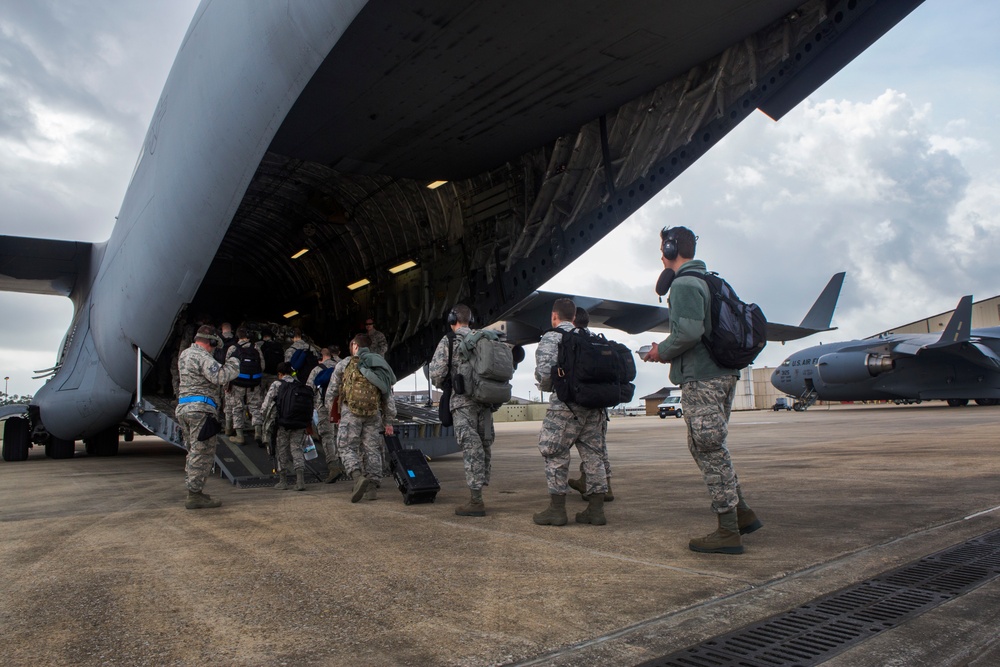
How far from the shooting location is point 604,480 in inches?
173

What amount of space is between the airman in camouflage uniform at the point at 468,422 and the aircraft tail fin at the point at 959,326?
20.0 m

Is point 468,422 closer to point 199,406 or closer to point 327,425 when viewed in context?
point 199,406

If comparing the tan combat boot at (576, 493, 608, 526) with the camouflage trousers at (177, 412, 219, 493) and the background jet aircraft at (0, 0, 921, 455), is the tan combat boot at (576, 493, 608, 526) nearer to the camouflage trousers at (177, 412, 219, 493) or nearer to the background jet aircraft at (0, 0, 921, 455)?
the background jet aircraft at (0, 0, 921, 455)

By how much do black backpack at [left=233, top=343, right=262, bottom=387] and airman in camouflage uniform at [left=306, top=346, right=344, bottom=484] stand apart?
85 centimetres

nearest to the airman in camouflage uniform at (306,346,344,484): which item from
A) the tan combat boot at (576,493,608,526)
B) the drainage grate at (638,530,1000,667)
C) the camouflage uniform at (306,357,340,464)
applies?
the camouflage uniform at (306,357,340,464)

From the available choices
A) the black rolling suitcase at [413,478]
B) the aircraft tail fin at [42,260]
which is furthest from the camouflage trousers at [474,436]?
the aircraft tail fin at [42,260]

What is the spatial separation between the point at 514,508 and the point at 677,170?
332cm

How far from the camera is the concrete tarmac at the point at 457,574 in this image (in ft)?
7.27

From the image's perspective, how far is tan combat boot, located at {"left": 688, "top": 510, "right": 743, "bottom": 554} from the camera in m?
3.41

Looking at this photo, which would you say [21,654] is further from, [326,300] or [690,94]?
[326,300]

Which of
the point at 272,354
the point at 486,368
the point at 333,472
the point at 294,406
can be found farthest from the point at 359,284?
the point at 486,368

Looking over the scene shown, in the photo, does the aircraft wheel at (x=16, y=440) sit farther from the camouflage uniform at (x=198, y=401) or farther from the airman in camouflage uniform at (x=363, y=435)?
the airman in camouflage uniform at (x=363, y=435)

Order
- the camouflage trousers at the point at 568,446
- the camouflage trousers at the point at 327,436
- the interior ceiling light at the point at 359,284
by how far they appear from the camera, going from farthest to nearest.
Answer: the interior ceiling light at the point at 359,284, the camouflage trousers at the point at 327,436, the camouflage trousers at the point at 568,446

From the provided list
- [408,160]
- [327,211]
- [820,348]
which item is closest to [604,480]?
[408,160]
